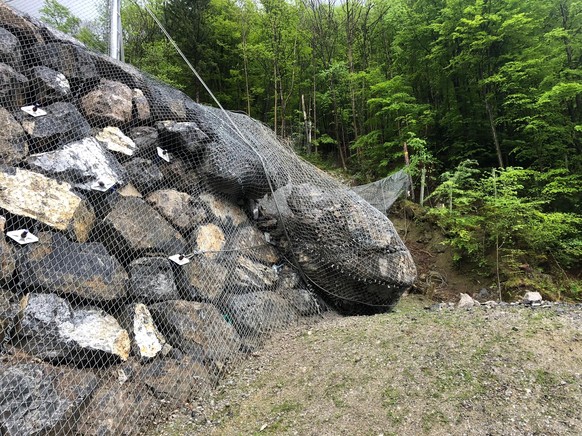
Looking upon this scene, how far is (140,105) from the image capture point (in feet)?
11.0

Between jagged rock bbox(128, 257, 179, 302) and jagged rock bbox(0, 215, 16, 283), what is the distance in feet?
2.23

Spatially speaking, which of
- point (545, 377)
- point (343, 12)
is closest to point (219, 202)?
point (545, 377)

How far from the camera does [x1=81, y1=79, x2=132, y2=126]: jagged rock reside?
10.1 feet

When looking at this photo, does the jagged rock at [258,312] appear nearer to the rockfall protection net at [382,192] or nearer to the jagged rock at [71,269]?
the jagged rock at [71,269]

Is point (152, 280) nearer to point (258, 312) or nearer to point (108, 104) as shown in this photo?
point (258, 312)

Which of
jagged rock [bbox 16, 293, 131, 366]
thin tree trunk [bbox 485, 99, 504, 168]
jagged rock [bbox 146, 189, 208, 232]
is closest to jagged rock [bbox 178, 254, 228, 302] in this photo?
jagged rock [bbox 146, 189, 208, 232]

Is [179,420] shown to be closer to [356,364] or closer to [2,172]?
[356,364]

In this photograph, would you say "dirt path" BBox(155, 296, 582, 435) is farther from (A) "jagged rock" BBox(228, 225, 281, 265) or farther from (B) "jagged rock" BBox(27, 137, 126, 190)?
(B) "jagged rock" BBox(27, 137, 126, 190)

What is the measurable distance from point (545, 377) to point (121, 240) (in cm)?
287

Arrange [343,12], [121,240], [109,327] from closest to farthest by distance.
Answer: [109,327] < [121,240] < [343,12]

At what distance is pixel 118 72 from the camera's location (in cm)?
342

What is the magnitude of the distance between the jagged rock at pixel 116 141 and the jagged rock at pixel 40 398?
1.81 m

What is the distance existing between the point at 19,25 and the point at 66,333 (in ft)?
8.85

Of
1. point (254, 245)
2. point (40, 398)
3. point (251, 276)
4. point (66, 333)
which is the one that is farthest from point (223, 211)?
point (40, 398)
